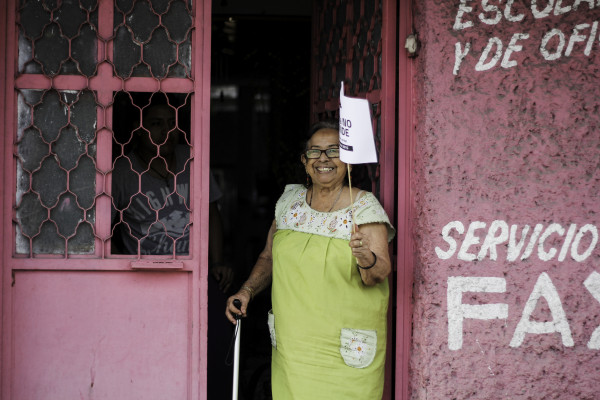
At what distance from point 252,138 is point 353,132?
535 centimetres

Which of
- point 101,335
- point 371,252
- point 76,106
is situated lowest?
point 101,335

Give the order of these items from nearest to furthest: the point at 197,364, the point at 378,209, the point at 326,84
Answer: the point at 378,209
the point at 197,364
the point at 326,84

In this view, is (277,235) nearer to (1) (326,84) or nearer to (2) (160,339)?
(2) (160,339)

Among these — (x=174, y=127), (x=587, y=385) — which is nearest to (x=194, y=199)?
(x=174, y=127)

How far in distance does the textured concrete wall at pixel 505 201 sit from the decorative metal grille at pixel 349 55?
35 centimetres

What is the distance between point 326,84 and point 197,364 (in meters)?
1.77

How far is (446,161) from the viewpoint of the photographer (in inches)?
115

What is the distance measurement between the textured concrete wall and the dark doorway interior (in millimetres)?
816

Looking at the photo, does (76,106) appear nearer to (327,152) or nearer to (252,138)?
(327,152)

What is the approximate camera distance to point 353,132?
2715 mm

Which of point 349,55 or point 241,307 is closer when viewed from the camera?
point 241,307

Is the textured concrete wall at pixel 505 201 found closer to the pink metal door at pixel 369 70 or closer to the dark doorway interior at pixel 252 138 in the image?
the pink metal door at pixel 369 70

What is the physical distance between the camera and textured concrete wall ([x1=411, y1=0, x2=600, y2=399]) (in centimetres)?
292

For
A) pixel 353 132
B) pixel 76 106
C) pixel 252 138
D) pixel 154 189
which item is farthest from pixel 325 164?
pixel 252 138
